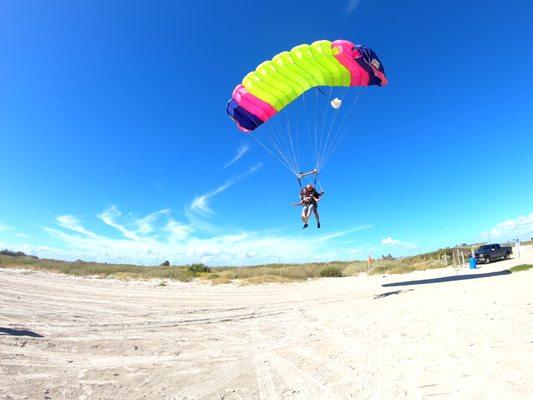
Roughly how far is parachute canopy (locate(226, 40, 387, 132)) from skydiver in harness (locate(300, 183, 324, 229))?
3688 mm

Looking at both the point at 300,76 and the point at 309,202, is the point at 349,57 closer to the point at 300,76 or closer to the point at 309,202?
the point at 300,76

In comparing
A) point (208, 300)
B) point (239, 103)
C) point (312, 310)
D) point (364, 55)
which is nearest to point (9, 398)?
point (312, 310)

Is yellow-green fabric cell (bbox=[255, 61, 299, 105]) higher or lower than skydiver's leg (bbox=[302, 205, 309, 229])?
higher

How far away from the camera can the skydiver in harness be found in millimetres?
14992

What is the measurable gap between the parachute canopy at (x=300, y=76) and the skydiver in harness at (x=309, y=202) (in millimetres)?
3688

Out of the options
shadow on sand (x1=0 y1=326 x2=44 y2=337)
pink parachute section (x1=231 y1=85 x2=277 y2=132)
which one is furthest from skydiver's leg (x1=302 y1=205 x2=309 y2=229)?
shadow on sand (x1=0 y1=326 x2=44 y2=337)

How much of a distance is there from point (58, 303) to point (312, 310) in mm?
9368

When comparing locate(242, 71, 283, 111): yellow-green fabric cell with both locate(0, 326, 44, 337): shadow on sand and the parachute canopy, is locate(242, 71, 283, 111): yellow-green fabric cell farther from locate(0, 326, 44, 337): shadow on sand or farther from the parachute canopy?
locate(0, 326, 44, 337): shadow on sand

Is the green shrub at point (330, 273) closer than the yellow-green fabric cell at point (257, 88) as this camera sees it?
No

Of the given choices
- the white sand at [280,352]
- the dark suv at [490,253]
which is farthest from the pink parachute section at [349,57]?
the dark suv at [490,253]

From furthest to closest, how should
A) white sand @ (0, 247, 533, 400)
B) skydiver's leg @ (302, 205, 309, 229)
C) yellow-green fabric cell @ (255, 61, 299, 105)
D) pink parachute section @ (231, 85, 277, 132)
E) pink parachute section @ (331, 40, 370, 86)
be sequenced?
1. skydiver's leg @ (302, 205, 309, 229)
2. pink parachute section @ (231, 85, 277, 132)
3. yellow-green fabric cell @ (255, 61, 299, 105)
4. pink parachute section @ (331, 40, 370, 86)
5. white sand @ (0, 247, 533, 400)

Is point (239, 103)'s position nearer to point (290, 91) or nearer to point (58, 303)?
point (290, 91)

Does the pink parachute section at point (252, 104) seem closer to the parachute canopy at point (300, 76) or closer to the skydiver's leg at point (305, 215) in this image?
the parachute canopy at point (300, 76)

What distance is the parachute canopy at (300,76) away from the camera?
13.1m
